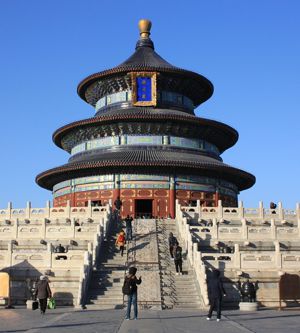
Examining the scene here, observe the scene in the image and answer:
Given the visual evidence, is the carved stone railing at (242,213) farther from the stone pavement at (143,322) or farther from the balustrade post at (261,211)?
the stone pavement at (143,322)

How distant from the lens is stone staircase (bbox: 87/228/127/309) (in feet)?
73.9

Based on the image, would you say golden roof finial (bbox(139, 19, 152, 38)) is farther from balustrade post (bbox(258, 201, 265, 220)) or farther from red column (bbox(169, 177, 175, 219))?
balustrade post (bbox(258, 201, 265, 220))

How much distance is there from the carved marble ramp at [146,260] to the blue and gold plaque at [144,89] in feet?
67.1

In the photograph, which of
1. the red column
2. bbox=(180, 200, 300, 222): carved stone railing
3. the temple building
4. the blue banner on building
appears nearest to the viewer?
bbox=(180, 200, 300, 222): carved stone railing

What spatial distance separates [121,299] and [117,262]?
166 inches

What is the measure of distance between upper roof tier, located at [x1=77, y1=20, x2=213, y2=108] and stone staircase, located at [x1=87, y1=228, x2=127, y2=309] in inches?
1134

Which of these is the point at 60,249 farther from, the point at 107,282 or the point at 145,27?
the point at 145,27

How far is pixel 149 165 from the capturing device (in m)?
47.3

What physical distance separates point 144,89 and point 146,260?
28487 mm

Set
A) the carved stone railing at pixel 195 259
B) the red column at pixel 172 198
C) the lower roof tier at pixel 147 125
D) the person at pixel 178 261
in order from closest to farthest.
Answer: the carved stone railing at pixel 195 259 → the person at pixel 178 261 → the red column at pixel 172 198 → the lower roof tier at pixel 147 125

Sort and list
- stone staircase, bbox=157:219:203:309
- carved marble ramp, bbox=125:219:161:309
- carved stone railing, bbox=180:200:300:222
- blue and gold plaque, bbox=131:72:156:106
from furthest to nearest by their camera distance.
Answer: blue and gold plaque, bbox=131:72:156:106 < carved stone railing, bbox=180:200:300:222 < carved marble ramp, bbox=125:219:161:309 < stone staircase, bbox=157:219:203:309

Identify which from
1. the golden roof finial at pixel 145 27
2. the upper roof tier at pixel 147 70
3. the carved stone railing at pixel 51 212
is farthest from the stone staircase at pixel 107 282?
the golden roof finial at pixel 145 27

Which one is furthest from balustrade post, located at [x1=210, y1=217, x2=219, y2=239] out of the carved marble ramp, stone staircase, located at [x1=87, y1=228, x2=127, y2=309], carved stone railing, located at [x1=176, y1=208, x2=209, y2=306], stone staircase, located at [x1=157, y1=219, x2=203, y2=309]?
stone staircase, located at [x1=87, y1=228, x2=127, y2=309]

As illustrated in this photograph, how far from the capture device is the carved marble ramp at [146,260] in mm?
22547
